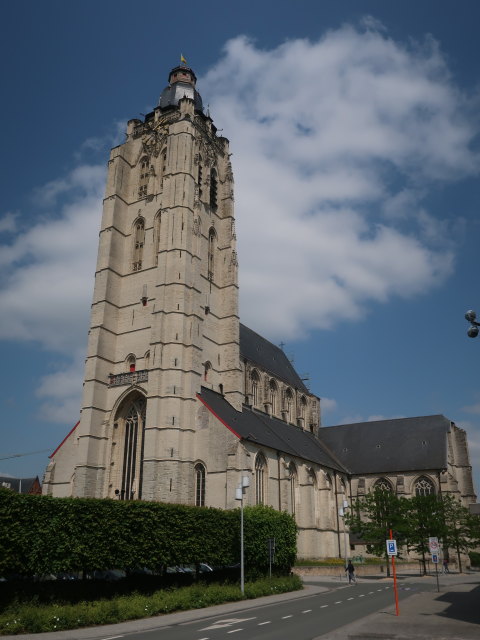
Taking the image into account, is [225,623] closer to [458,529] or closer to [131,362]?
[131,362]

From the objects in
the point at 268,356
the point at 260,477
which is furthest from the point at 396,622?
the point at 268,356

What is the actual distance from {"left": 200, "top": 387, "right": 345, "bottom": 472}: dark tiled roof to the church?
0.21 meters

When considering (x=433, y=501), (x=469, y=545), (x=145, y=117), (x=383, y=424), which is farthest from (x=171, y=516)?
(x=383, y=424)

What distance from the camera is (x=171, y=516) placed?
2422 centimetres

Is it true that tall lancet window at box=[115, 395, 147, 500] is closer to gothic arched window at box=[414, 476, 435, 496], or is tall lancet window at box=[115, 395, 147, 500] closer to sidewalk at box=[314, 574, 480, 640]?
sidewalk at box=[314, 574, 480, 640]

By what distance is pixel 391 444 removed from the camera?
5834 centimetres

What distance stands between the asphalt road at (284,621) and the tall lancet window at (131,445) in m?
16.9

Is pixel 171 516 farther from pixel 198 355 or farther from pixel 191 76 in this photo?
pixel 191 76

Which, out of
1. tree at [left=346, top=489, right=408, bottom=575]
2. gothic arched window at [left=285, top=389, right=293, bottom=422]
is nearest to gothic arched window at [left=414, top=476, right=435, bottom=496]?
tree at [left=346, top=489, right=408, bottom=575]

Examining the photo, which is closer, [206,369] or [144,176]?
[206,369]

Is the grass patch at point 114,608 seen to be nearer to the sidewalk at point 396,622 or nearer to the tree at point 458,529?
the sidewalk at point 396,622

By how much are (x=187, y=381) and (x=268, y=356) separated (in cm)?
1894

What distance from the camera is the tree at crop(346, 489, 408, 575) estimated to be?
4038 cm

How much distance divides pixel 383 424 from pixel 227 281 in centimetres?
2655
